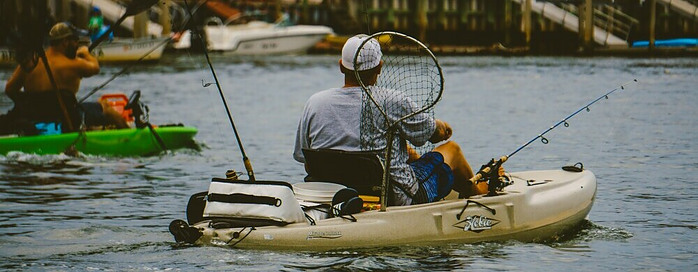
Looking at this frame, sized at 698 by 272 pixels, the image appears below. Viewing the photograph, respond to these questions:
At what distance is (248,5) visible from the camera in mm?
59781

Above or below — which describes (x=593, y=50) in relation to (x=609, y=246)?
below

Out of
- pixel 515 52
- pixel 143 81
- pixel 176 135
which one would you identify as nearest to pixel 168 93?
pixel 143 81

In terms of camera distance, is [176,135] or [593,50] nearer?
[176,135]

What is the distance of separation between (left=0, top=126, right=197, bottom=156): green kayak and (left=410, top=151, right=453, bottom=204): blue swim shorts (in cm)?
717

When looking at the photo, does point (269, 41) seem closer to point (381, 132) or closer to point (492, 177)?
point (492, 177)

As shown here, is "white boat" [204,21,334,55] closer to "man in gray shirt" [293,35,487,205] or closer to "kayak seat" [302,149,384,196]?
"man in gray shirt" [293,35,487,205]

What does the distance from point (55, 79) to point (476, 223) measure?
706 cm

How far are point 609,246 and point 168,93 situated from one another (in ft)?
68.0

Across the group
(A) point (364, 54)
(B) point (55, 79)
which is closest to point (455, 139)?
(B) point (55, 79)

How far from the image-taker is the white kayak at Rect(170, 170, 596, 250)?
881 cm

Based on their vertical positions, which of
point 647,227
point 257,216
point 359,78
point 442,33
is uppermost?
point 359,78

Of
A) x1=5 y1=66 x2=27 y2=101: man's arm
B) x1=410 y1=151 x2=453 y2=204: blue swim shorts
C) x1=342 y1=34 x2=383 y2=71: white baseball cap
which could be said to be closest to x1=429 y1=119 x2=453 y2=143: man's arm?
x1=410 y1=151 x2=453 y2=204: blue swim shorts

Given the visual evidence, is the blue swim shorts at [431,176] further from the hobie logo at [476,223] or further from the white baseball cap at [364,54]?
the white baseball cap at [364,54]

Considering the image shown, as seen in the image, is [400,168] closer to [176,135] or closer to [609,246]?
[609,246]
